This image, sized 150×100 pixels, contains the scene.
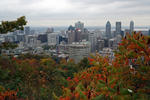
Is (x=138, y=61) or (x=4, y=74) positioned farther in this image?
(x=4, y=74)

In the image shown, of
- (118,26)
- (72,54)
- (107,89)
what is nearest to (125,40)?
(107,89)

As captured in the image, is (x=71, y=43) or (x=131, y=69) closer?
(x=131, y=69)

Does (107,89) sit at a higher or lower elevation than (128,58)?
lower

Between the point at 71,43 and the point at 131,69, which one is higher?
the point at 131,69

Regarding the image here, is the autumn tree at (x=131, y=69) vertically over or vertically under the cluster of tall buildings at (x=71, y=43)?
over

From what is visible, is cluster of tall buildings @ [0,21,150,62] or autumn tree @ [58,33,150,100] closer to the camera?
autumn tree @ [58,33,150,100]

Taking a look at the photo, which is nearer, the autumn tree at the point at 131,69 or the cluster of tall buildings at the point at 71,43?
the autumn tree at the point at 131,69

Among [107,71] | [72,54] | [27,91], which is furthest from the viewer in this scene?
[72,54]

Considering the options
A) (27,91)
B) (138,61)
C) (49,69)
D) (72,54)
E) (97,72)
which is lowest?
(72,54)

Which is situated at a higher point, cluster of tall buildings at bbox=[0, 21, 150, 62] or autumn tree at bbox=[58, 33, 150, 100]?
autumn tree at bbox=[58, 33, 150, 100]

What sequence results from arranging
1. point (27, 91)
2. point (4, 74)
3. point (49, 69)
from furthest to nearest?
1. point (49, 69)
2. point (4, 74)
3. point (27, 91)

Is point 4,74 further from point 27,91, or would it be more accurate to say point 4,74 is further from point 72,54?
point 72,54
